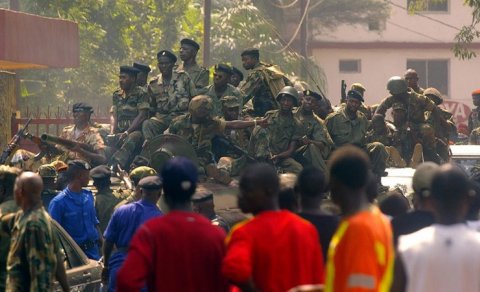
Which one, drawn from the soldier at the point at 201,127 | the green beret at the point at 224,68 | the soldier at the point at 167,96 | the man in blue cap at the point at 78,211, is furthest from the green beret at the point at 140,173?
the green beret at the point at 224,68

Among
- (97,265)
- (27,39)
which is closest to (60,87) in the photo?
(27,39)

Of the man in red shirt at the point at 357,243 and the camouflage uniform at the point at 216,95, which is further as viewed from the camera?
the camouflage uniform at the point at 216,95

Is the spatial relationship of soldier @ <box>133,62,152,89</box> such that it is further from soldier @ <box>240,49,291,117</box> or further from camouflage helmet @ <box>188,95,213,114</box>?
camouflage helmet @ <box>188,95,213,114</box>

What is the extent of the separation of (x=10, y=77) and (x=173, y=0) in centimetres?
2073

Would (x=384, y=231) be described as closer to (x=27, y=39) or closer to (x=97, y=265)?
(x=97, y=265)

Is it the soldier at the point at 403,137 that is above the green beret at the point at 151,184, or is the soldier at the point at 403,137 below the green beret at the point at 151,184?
above

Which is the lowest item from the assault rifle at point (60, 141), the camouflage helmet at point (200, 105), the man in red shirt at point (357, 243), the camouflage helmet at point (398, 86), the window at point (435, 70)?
the man in red shirt at point (357, 243)

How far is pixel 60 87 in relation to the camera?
132 feet

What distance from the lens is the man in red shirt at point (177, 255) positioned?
6473 mm

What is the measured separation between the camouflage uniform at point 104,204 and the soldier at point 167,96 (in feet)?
4.61

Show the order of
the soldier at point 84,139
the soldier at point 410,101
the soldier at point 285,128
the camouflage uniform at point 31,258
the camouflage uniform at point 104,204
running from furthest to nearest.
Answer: the soldier at point 410,101, the soldier at point 84,139, the soldier at point 285,128, the camouflage uniform at point 104,204, the camouflage uniform at point 31,258

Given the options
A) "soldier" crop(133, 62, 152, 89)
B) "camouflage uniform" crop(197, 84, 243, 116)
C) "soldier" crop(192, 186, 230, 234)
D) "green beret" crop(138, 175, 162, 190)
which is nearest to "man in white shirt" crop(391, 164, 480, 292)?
"green beret" crop(138, 175, 162, 190)

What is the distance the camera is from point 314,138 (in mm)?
14000

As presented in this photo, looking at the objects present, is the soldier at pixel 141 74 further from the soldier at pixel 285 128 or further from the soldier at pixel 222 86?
the soldier at pixel 285 128
